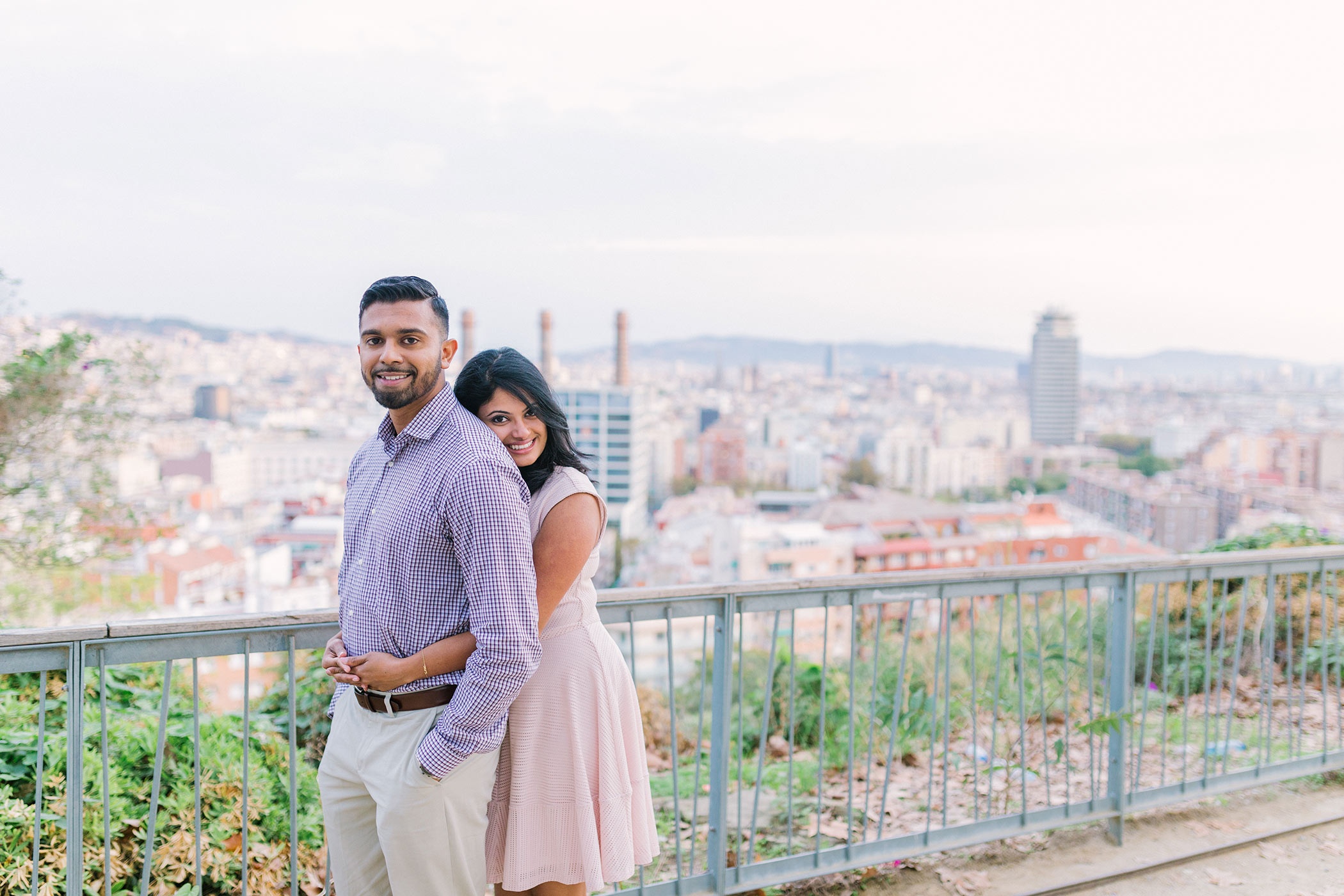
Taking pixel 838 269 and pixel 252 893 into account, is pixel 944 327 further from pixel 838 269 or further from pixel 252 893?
pixel 252 893

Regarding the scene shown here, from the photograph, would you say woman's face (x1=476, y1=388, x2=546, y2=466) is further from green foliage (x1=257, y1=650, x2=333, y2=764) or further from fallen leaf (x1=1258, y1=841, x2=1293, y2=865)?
fallen leaf (x1=1258, y1=841, x2=1293, y2=865)

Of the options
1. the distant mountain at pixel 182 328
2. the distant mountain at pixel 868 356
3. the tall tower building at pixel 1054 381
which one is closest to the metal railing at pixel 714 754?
the distant mountain at pixel 182 328

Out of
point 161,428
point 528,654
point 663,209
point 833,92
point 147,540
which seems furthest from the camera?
point 663,209

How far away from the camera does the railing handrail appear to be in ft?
6.03

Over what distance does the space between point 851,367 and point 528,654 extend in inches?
3944

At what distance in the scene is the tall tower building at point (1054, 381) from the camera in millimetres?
83938

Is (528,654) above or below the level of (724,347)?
below

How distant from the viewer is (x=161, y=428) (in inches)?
1877

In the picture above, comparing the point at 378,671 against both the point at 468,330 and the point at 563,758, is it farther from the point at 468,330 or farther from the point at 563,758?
the point at 468,330

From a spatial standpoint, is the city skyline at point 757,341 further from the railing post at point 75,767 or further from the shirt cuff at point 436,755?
the shirt cuff at point 436,755

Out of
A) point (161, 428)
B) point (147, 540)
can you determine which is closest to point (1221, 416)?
point (161, 428)

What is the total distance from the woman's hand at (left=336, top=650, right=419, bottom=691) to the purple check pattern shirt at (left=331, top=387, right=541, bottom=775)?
3 cm

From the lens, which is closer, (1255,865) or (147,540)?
(1255,865)

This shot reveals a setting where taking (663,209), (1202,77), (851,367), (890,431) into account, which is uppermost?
(663,209)
